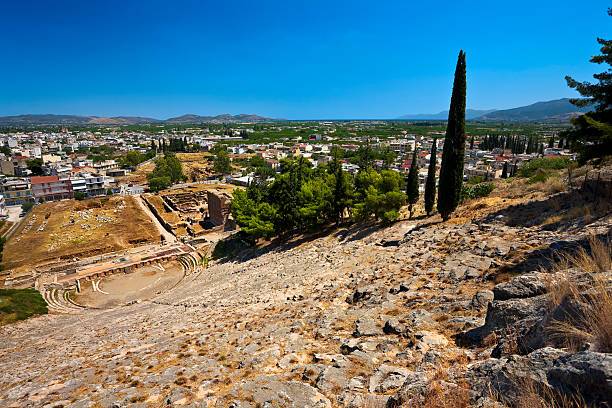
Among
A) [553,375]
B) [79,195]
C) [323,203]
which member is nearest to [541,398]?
[553,375]

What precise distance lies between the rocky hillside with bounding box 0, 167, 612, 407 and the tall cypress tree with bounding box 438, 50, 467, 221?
10.1 ft

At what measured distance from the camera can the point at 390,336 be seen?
24.2 feet

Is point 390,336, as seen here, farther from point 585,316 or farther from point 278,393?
point 585,316

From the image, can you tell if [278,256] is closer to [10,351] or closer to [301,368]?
[10,351]

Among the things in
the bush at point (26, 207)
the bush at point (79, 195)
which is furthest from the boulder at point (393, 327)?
the bush at point (26, 207)

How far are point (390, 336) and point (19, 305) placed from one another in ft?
89.6

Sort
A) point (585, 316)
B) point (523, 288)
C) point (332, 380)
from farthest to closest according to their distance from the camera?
point (523, 288) → point (332, 380) → point (585, 316)

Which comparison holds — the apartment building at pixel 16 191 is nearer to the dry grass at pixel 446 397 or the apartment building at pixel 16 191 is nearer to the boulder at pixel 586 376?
the dry grass at pixel 446 397

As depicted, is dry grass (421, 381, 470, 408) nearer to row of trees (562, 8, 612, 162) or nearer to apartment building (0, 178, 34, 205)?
row of trees (562, 8, 612, 162)

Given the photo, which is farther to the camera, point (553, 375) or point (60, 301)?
point (60, 301)

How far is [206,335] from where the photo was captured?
34.7 ft

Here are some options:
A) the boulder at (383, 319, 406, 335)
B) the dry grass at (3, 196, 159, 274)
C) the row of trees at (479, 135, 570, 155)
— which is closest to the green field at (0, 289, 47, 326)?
the dry grass at (3, 196, 159, 274)

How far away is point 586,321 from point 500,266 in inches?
233

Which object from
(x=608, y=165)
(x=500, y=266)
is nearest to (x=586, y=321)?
(x=500, y=266)
